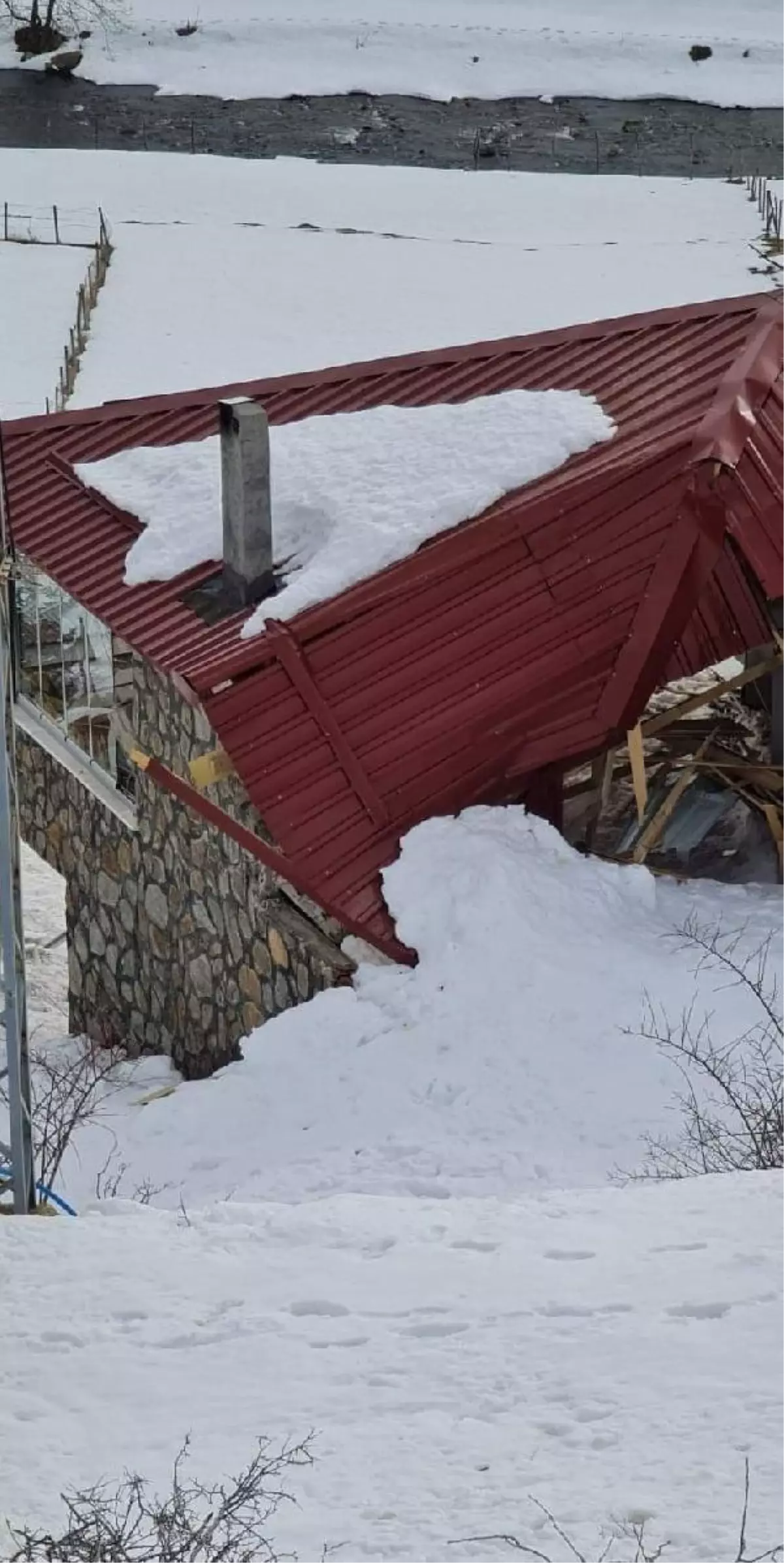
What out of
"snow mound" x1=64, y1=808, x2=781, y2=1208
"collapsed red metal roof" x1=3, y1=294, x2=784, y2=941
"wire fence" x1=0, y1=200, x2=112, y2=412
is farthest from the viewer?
"wire fence" x1=0, y1=200, x2=112, y2=412

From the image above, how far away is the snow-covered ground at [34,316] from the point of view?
3028 centimetres

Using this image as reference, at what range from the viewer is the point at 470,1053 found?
1306cm

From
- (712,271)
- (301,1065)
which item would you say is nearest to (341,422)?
(301,1065)

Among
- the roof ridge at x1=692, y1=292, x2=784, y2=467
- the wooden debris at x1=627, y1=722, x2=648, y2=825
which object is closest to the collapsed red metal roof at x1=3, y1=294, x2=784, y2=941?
the roof ridge at x1=692, y1=292, x2=784, y2=467

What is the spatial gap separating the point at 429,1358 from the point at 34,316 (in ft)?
90.0

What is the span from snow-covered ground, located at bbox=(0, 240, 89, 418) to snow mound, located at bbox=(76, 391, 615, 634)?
11862 millimetres

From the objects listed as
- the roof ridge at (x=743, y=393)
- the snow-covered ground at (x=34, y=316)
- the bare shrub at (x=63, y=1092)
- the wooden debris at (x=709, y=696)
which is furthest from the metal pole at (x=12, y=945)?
the snow-covered ground at (x=34, y=316)

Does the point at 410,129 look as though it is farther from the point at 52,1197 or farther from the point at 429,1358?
the point at 429,1358

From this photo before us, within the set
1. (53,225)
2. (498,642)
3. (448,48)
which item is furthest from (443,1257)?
(448,48)

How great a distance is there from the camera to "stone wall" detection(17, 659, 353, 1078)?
1458cm

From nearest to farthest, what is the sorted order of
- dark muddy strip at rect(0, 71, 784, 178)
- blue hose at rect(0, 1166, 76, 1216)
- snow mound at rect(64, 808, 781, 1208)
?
blue hose at rect(0, 1166, 76, 1216) → snow mound at rect(64, 808, 781, 1208) → dark muddy strip at rect(0, 71, 784, 178)

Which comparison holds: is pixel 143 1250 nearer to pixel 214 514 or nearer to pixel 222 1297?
pixel 222 1297

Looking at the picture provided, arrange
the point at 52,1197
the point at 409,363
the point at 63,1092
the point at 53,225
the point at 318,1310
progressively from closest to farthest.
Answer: the point at 318,1310 < the point at 52,1197 < the point at 63,1092 < the point at 409,363 < the point at 53,225

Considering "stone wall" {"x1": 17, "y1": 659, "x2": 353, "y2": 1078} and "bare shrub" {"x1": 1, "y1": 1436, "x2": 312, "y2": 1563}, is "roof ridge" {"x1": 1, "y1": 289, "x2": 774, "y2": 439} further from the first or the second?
"bare shrub" {"x1": 1, "y1": 1436, "x2": 312, "y2": 1563}
